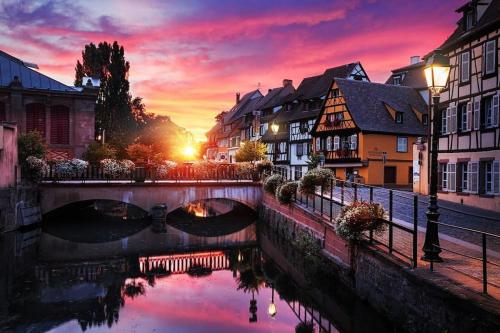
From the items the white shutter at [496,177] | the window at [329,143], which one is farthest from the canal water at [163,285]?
the window at [329,143]

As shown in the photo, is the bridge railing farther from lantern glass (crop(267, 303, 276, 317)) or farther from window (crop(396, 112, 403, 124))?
window (crop(396, 112, 403, 124))

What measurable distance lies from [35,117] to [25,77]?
3.54 meters

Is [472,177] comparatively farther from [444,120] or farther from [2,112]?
[2,112]

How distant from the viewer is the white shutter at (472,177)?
2127cm

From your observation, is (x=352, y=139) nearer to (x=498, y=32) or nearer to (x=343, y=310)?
(x=498, y=32)

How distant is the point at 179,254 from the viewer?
763 inches

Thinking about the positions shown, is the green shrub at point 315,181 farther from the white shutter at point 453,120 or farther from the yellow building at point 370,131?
the yellow building at point 370,131

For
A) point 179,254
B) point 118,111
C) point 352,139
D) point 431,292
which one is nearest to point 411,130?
point 352,139

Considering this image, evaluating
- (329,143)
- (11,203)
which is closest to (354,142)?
(329,143)

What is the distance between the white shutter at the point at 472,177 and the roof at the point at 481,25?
20.5 feet

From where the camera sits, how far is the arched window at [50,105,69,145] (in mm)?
34812

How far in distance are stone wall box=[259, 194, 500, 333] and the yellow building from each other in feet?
77.2

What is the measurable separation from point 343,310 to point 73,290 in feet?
27.2

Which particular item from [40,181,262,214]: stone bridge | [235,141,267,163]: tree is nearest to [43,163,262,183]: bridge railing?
[40,181,262,214]: stone bridge
